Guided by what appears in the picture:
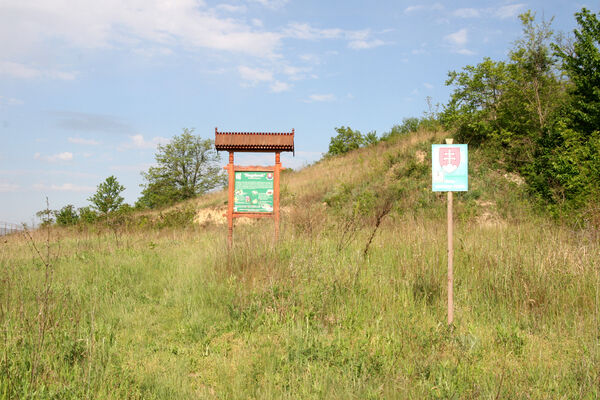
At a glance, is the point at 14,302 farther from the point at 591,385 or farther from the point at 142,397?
the point at 591,385

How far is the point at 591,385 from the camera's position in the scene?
3848 mm

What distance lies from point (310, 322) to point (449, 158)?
2944 mm

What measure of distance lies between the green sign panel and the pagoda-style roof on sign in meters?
0.67

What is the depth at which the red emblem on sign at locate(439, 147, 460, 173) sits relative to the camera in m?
5.57

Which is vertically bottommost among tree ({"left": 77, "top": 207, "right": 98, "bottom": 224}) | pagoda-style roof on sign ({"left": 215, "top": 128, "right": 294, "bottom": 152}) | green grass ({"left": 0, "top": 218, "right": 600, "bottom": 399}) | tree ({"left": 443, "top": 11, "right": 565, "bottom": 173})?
green grass ({"left": 0, "top": 218, "right": 600, "bottom": 399})

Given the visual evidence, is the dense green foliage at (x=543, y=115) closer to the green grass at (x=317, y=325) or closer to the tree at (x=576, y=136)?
the tree at (x=576, y=136)

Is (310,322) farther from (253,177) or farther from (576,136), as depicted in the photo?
(576,136)

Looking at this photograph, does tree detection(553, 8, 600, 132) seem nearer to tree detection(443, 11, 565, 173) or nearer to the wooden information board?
tree detection(443, 11, 565, 173)

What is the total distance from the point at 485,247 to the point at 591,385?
416 cm

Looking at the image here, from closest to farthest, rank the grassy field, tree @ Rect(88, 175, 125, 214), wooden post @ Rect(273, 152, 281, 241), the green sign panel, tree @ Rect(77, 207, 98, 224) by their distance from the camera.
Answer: the grassy field, wooden post @ Rect(273, 152, 281, 241), the green sign panel, tree @ Rect(77, 207, 98, 224), tree @ Rect(88, 175, 125, 214)

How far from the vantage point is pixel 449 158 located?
5.61 meters

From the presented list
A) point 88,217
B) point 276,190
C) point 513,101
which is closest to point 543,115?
point 513,101

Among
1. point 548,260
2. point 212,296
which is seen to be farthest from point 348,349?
point 548,260

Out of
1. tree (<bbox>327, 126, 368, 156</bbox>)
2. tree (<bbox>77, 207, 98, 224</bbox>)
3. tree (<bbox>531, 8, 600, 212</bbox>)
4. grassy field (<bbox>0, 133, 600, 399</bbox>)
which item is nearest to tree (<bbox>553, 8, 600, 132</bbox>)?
tree (<bbox>531, 8, 600, 212</bbox>)
